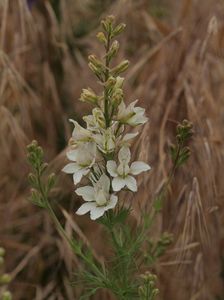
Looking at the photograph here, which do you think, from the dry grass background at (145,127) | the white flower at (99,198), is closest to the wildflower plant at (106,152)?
the white flower at (99,198)

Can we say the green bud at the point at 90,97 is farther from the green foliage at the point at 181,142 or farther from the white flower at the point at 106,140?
the green foliage at the point at 181,142

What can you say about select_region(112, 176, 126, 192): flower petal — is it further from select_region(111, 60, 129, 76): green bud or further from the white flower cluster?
select_region(111, 60, 129, 76): green bud

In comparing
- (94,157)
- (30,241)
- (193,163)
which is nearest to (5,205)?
(30,241)

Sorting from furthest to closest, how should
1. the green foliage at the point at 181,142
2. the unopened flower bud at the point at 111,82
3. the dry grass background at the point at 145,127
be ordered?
the dry grass background at the point at 145,127 → the green foliage at the point at 181,142 → the unopened flower bud at the point at 111,82

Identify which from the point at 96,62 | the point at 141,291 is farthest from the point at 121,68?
the point at 141,291

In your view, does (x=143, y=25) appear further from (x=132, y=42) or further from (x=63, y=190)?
(x=63, y=190)

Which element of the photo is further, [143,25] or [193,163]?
[143,25]

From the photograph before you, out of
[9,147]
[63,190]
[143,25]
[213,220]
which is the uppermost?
[143,25]
